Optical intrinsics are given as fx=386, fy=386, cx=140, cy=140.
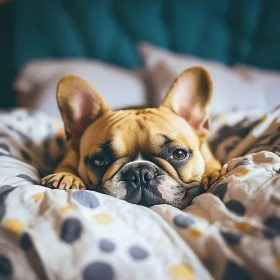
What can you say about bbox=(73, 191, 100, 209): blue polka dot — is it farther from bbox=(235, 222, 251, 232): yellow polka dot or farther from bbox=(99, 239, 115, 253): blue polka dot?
bbox=(235, 222, 251, 232): yellow polka dot

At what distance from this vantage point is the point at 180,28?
2.33 m

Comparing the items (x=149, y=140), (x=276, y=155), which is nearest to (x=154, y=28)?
(x=149, y=140)

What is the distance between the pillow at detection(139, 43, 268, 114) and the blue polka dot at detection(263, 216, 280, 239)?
3.71 feet

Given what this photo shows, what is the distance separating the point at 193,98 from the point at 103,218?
650 millimetres

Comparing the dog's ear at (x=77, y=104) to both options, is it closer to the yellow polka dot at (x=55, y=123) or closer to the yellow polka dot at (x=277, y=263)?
the yellow polka dot at (x=55, y=123)

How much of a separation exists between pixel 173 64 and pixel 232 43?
56 cm

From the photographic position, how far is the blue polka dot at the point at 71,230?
70 centimetres

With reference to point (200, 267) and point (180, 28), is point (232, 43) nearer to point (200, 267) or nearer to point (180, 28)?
point (180, 28)

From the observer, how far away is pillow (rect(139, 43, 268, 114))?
1877 mm

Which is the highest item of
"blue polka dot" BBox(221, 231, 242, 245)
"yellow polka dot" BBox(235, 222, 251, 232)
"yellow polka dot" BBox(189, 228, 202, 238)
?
"yellow polka dot" BBox(235, 222, 251, 232)

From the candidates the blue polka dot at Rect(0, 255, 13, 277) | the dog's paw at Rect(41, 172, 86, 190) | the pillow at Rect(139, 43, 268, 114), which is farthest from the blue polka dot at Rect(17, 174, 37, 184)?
the pillow at Rect(139, 43, 268, 114)

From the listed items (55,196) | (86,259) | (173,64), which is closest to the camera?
(86,259)

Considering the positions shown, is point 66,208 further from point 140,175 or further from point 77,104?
point 77,104

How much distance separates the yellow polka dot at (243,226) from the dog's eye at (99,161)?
1.60 ft
